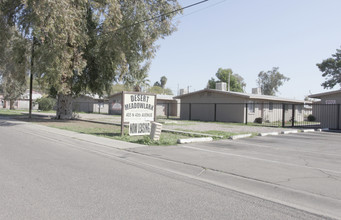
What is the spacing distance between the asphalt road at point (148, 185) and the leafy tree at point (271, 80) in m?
69.2

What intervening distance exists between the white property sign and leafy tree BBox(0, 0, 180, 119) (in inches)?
235

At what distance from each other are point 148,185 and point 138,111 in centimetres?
866

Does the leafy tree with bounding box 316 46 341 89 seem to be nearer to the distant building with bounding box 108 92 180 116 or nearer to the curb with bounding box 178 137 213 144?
the distant building with bounding box 108 92 180 116

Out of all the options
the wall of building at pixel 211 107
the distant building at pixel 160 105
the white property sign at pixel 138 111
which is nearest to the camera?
the white property sign at pixel 138 111

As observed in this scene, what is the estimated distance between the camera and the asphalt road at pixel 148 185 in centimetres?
462

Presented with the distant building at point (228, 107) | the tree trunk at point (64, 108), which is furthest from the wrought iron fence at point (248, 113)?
the tree trunk at point (64, 108)

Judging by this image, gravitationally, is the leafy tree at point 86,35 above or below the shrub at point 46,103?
above

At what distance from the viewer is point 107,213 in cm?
446

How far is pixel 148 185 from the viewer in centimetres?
612

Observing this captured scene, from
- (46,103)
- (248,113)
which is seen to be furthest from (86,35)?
(46,103)

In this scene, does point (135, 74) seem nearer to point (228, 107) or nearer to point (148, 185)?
point (228, 107)

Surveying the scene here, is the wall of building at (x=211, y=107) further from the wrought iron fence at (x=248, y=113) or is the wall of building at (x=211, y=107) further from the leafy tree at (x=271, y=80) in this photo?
the leafy tree at (x=271, y=80)

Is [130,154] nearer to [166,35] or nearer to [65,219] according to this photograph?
[65,219]

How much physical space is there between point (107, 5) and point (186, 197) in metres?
17.9
